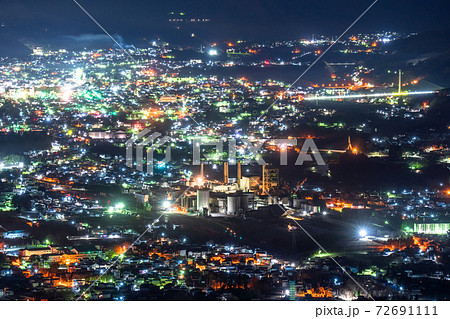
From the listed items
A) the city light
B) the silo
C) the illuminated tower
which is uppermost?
the illuminated tower

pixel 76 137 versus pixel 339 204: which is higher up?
pixel 76 137

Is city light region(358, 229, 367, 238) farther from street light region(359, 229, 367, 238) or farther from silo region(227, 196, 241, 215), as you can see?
silo region(227, 196, 241, 215)

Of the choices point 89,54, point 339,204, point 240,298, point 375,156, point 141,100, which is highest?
point 89,54

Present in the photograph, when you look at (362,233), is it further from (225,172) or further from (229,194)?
(225,172)

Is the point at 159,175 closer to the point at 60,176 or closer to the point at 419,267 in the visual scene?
the point at 60,176

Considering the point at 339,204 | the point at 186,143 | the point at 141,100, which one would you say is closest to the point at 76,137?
the point at 186,143

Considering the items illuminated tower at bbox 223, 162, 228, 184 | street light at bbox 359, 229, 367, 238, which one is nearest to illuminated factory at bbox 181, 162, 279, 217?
illuminated tower at bbox 223, 162, 228, 184

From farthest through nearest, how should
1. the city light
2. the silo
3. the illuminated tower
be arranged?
the illuminated tower < the silo < the city light

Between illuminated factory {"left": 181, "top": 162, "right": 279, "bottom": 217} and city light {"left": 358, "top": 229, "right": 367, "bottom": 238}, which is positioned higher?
illuminated factory {"left": 181, "top": 162, "right": 279, "bottom": 217}
